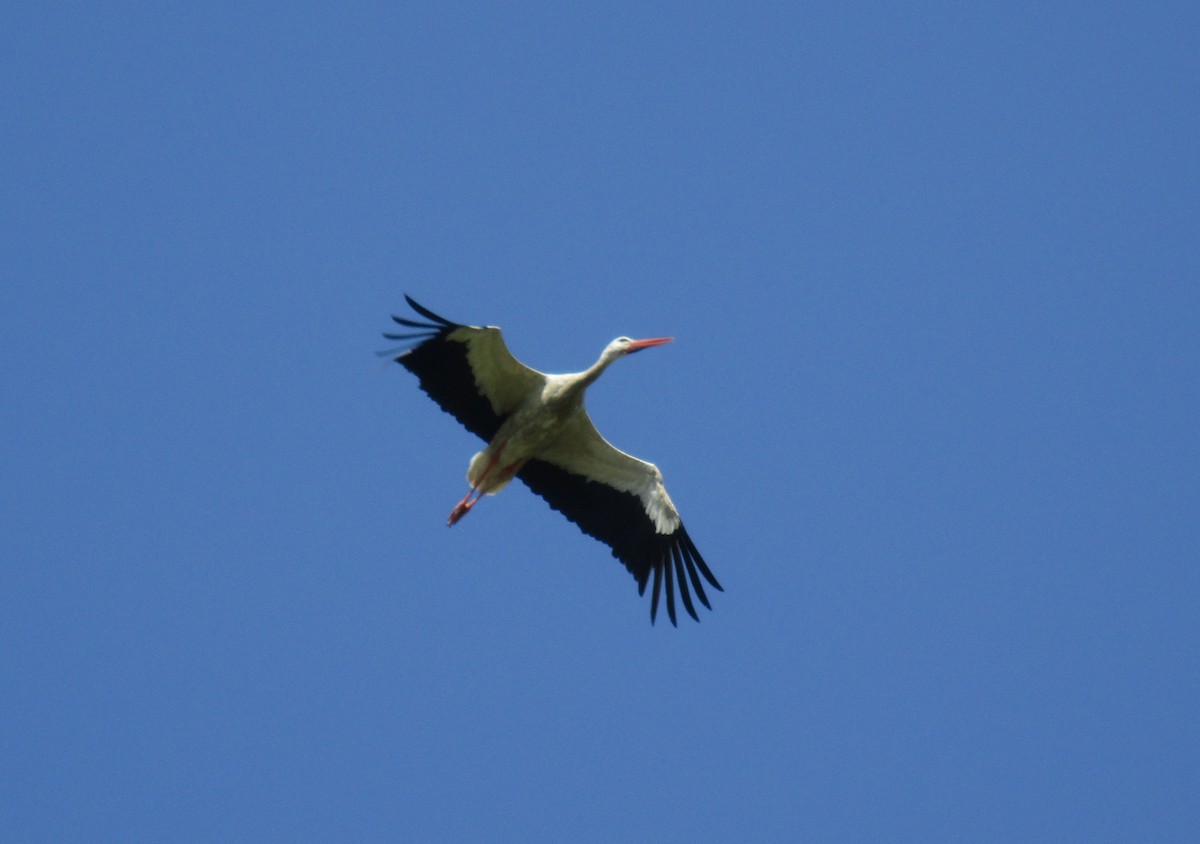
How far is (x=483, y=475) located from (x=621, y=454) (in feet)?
3.35

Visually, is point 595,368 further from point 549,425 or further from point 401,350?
point 401,350

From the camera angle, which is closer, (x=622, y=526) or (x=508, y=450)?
(x=508, y=450)

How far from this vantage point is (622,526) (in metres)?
10.8

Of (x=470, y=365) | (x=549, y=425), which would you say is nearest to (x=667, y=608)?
(x=549, y=425)

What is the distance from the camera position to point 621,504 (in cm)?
1087

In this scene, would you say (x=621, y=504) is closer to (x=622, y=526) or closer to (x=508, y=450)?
(x=622, y=526)

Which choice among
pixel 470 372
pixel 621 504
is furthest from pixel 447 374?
pixel 621 504

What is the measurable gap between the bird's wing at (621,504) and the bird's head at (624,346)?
22.8 inches

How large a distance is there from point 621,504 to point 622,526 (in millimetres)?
169

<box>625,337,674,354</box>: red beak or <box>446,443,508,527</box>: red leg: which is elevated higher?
<box>625,337,674,354</box>: red beak

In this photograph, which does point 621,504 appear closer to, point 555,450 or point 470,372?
point 555,450

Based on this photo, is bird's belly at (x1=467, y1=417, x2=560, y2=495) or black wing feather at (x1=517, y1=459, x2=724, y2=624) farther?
black wing feather at (x1=517, y1=459, x2=724, y2=624)

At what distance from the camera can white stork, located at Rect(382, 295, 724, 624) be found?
10016 millimetres

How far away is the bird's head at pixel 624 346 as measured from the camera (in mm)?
10289
